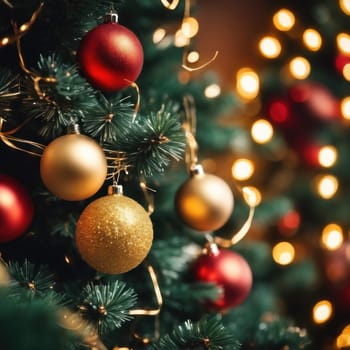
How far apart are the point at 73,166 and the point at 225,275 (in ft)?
1.16

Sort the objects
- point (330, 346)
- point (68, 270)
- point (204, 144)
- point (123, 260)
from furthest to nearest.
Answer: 1. point (330, 346)
2. point (204, 144)
3. point (68, 270)
4. point (123, 260)

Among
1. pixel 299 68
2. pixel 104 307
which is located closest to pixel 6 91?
pixel 104 307

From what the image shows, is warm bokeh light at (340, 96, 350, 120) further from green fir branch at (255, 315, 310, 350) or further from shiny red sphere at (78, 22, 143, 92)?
shiny red sphere at (78, 22, 143, 92)

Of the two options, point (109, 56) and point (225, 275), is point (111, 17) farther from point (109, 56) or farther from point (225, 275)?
point (225, 275)

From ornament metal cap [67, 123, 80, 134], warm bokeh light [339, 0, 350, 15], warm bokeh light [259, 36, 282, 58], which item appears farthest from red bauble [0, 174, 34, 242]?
warm bokeh light [339, 0, 350, 15]

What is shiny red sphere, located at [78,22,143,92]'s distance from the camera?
0.64 metres

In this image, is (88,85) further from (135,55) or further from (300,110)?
(300,110)

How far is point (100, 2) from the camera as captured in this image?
663 mm

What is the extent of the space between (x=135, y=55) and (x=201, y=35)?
0.78m

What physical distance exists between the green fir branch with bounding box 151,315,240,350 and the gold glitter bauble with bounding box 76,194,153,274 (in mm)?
127

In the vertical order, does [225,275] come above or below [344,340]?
above

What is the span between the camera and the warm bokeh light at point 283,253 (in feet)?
4.01

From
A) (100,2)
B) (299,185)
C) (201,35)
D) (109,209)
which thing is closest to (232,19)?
(201,35)

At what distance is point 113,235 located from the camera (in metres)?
0.62
